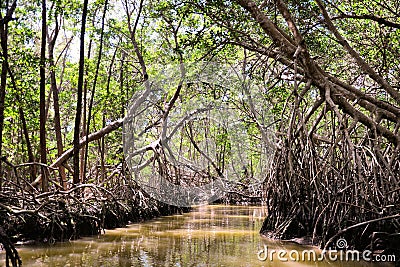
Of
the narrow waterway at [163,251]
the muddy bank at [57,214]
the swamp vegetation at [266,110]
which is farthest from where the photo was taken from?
the muddy bank at [57,214]

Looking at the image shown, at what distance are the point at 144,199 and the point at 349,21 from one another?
597 cm

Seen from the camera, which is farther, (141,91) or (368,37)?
(141,91)

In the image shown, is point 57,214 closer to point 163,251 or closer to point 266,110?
point 163,251

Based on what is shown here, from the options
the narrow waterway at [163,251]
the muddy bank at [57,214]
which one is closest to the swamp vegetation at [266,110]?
the muddy bank at [57,214]

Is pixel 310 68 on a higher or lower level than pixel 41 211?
higher

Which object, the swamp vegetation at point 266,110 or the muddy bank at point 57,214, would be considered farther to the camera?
the muddy bank at point 57,214

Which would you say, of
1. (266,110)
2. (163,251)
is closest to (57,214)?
(163,251)

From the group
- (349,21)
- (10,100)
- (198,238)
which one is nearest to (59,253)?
(198,238)

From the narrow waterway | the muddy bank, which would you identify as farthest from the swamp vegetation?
the narrow waterway

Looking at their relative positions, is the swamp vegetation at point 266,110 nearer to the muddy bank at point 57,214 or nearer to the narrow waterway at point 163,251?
the muddy bank at point 57,214

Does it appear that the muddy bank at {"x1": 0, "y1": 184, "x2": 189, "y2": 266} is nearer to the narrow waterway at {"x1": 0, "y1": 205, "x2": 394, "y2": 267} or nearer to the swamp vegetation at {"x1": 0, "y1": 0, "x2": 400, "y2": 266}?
the swamp vegetation at {"x1": 0, "y1": 0, "x2": 400, "y2": 266}

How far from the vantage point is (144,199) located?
35.7 ft

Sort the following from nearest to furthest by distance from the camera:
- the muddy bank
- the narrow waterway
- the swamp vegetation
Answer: the narrow waterway < the swamp vegetation < the muddy bank

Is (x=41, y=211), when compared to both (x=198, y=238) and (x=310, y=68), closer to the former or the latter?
(x=198, y=238)
